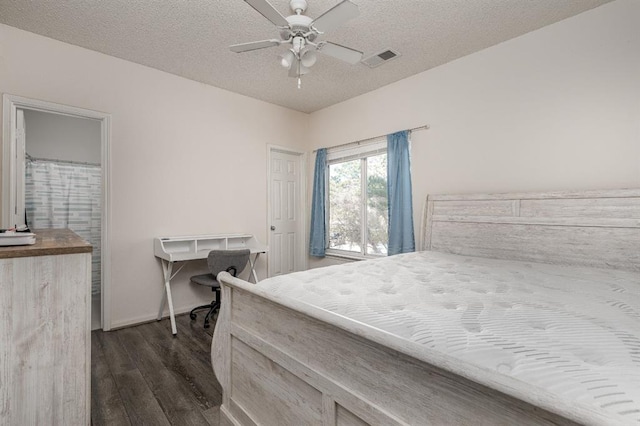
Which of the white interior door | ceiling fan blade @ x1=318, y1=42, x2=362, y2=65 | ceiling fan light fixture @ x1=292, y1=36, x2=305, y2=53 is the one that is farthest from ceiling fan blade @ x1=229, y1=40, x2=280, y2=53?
the white interior door

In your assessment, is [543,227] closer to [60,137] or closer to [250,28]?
[250,28]

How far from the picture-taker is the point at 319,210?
14.8 ft

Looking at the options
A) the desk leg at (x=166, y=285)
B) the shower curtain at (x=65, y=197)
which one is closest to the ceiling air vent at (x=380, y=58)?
the desk leg at (x=166, y=285)

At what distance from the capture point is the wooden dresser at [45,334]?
1314 mm

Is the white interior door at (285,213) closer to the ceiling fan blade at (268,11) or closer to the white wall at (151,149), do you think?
the white wall at (151,149)

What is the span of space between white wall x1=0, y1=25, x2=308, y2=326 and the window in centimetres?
111

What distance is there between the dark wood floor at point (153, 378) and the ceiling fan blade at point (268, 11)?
2.33 meters

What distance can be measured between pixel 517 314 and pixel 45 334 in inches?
77.7

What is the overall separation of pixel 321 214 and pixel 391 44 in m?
2.34

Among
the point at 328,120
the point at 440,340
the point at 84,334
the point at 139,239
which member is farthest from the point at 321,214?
the point at 440,340

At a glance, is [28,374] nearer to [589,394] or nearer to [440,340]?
[440,340]

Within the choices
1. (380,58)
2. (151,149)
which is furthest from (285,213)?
(380,58)

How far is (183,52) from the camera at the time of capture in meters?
2.98

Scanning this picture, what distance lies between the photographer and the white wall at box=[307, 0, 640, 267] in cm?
226
